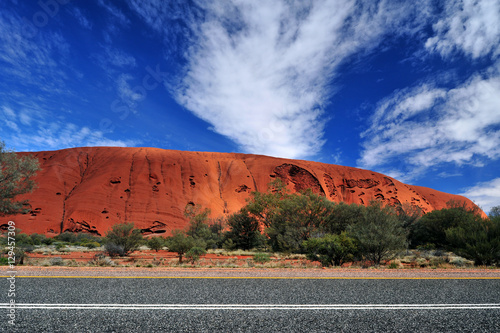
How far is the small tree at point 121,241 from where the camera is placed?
837 inches

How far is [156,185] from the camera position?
182 feet

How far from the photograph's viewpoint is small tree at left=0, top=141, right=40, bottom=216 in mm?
17531

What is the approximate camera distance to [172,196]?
177 ft

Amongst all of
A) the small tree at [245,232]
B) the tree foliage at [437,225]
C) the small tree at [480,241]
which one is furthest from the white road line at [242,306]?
the small tree at [245,232]

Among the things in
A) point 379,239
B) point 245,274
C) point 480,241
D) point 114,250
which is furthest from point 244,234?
point 245,274

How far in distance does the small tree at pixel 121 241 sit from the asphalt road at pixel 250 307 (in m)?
16.7

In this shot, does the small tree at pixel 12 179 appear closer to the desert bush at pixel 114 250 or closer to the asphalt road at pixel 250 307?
the desert bush at pixel 114 250

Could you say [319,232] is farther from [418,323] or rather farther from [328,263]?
[418,323]

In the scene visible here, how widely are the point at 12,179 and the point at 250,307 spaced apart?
21.8 meters

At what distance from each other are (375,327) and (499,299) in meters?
3.66

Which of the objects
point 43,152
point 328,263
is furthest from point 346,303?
point 43,152

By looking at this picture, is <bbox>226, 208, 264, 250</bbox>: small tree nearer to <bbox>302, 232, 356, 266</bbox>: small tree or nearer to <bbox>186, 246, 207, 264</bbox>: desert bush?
<bbox>186, 246, 207, 264</bbox>: desert bush

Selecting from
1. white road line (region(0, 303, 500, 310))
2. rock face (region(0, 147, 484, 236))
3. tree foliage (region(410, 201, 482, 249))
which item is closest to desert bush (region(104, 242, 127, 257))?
white road line (region(0, 303, 500, 310))

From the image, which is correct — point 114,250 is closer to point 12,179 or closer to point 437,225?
point 12,179
